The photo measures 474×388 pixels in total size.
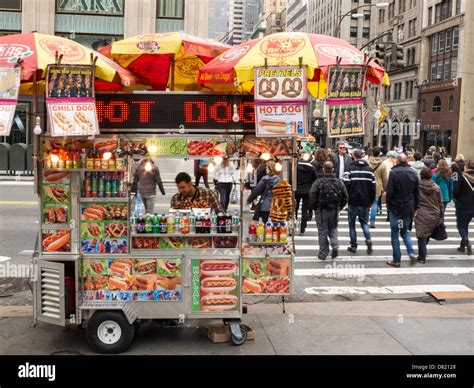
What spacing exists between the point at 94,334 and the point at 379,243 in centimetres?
Answer: 829

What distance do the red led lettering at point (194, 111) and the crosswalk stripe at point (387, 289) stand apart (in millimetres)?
3914

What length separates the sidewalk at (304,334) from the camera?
20.6ft

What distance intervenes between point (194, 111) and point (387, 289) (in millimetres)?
4860

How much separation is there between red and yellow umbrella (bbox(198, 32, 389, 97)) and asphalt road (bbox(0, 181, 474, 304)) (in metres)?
3.59

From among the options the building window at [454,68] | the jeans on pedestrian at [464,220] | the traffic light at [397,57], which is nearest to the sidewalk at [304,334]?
the jeans on pedestrian at [464,220]

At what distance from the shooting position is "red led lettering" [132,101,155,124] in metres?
6.13

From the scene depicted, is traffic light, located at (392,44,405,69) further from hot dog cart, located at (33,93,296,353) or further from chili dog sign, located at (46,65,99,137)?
chili dog sign, located at (46,65,99,137)

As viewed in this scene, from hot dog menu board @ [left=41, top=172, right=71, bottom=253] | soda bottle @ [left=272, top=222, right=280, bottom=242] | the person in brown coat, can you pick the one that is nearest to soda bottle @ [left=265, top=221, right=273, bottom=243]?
soda bottle @ [left=272, top=222, right=280, bottom=242]

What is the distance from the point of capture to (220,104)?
6.20 meters

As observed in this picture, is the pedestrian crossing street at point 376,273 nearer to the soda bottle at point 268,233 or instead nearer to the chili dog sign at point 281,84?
the soda bottle at point 268,233

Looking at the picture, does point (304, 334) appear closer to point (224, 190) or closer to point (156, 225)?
point (156, 225)
